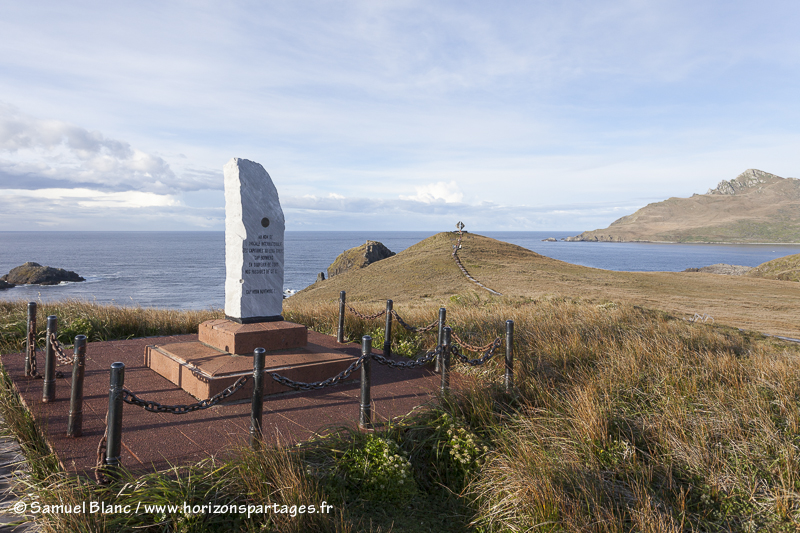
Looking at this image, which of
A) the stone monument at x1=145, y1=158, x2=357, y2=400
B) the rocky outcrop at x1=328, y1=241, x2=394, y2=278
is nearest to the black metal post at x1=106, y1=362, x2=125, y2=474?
the stone monument at x1=145, y1=158, x2=357, y2=400

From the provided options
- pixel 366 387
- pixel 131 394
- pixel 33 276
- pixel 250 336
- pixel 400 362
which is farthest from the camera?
pixel 33 276

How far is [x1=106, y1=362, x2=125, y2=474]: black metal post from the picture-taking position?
12.7 feet

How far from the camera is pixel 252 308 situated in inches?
303

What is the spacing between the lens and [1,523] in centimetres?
367

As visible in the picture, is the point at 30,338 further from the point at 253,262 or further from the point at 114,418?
the point at 114,418

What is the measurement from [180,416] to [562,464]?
4.25m

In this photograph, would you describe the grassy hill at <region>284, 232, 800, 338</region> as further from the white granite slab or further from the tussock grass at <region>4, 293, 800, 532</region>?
the tussock grass at <region>4, 293, 800, 532</region>

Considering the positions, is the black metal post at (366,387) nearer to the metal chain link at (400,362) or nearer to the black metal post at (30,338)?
the metal chain link at (400,362)

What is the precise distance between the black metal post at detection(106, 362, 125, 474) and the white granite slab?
365cm

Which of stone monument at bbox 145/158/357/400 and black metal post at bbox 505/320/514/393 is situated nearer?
black metal post at bbox 505/320/514/393

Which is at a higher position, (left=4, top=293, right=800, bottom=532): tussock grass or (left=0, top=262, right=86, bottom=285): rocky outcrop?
(left=4, top=293, right=800, bottom=532): tussock grass

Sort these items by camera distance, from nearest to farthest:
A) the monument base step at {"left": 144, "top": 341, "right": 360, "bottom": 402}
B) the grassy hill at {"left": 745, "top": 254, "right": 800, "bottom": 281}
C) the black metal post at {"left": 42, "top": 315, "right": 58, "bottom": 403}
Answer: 1. the black metal post at {"left": 42, "top": 315, "right": 58, "bottom": 403}
2. the monument base step at {"left": 144, "top": 341, "right": 360, "bottom": 402}
3. the grassy hill at {"left": 745, "top": 254, "right": 800, "bottom": 281}

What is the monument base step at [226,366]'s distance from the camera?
6301 mm

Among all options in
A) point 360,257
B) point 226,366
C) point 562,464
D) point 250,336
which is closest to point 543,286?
point 250,336
